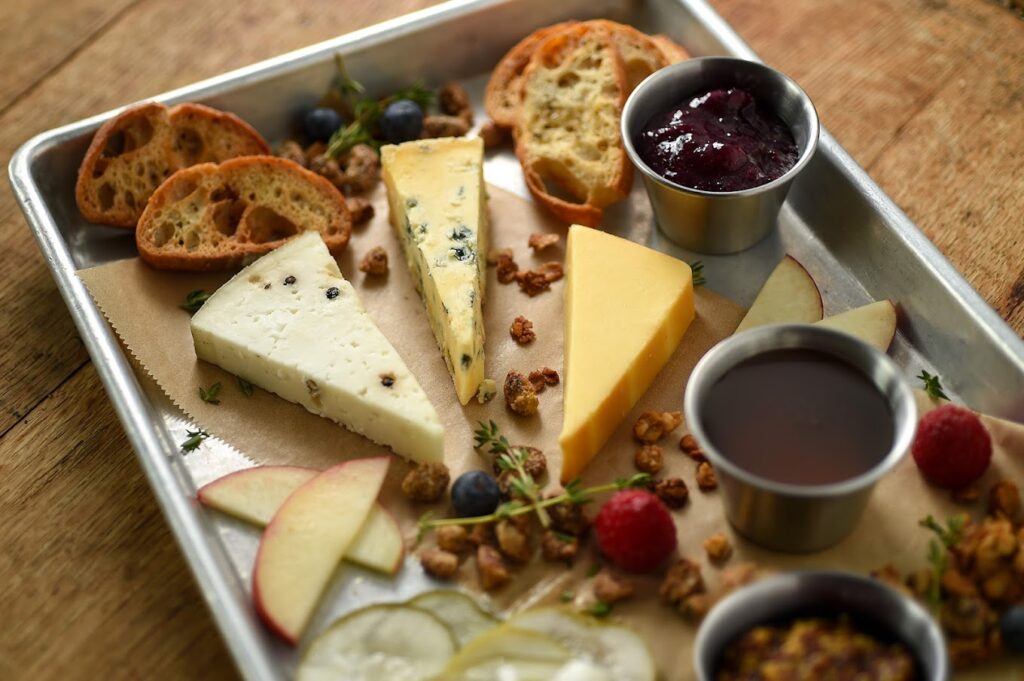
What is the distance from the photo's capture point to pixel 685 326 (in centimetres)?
294

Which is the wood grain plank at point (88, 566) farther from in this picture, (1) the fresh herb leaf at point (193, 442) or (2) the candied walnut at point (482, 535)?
(2) the candied walnut at point (482, 535)

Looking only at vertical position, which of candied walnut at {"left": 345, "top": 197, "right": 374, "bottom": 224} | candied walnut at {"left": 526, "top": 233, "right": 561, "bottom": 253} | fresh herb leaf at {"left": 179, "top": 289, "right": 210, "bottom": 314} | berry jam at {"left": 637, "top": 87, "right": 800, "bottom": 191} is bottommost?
candied walnut at {"left": 526, "top": 233, "right": 561, "bottom": 253}

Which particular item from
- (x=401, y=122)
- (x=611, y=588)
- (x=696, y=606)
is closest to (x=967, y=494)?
(x=696, y=606)

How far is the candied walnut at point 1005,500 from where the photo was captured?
2434mm

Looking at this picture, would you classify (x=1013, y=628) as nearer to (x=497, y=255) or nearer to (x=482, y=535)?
(x=482, y=535)

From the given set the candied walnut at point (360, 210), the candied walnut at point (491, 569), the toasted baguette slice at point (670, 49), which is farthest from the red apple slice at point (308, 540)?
the toasted baguette slice at point (670, 49)

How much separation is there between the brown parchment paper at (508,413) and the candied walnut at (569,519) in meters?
0.06

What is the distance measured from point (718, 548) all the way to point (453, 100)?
1770mm

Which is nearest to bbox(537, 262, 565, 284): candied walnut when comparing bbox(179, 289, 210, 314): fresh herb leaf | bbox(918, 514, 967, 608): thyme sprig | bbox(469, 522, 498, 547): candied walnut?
bbox(469, 522, 498, 547): candied walnut

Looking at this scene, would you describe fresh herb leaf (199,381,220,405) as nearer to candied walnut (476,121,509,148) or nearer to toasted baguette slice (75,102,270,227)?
toasted baguette slice (75,102,270,227)

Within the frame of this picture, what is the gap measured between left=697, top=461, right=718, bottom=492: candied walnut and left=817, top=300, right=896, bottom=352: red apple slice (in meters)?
0.50

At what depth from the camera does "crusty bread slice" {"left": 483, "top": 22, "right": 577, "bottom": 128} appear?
3488 millimetres

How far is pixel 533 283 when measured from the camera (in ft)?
10.1

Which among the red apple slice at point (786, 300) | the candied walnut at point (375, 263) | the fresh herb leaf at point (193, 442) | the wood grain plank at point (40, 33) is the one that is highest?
the wood grain plank at point (40, 33)
